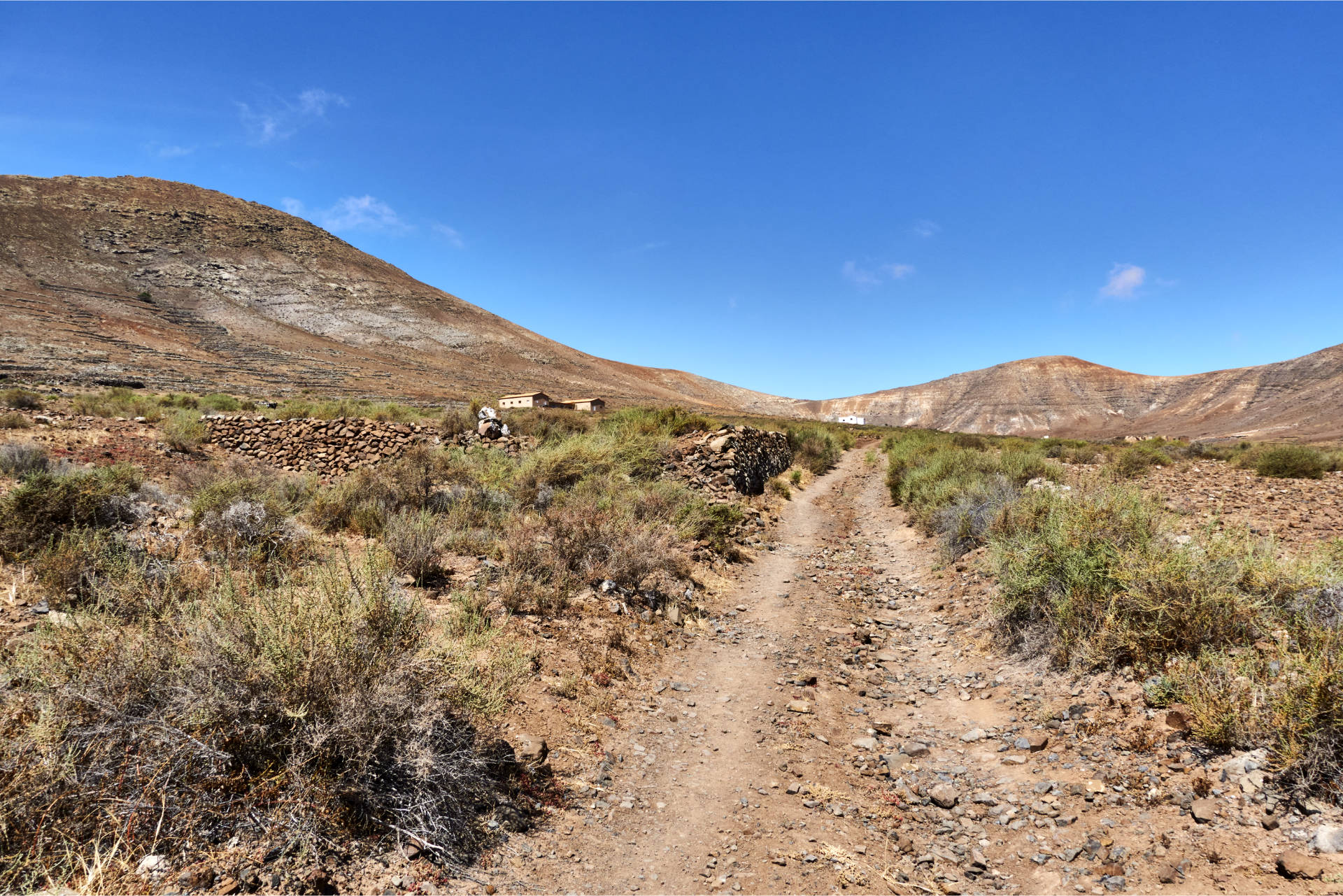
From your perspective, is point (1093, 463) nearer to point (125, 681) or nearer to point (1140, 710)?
point (1140, 710)

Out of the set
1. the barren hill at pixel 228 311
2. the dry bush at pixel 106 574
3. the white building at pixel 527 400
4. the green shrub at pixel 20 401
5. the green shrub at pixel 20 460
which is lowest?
the dry bush at pixel 106 574

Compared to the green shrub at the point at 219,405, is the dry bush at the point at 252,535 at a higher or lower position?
lower

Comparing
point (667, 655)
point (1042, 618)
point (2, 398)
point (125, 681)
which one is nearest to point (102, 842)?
point (125, 681)

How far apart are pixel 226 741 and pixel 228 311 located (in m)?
71.6

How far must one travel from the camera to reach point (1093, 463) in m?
16.2

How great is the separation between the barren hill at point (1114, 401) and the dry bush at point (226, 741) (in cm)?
6264

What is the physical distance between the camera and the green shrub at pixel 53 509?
15.9ft

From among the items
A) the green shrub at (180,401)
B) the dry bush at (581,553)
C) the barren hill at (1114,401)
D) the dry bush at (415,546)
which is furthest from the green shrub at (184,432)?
the barren hill at (1114,401)

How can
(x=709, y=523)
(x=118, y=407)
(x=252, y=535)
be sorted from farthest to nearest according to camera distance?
1. (x=118, y=407)
2. (x=709, y=523)
3. (x=252, y=535)

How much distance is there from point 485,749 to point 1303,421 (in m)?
74.7

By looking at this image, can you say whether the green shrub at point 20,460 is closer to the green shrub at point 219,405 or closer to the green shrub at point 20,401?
the green shrub at point 20,401

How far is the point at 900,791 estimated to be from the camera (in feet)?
11.6

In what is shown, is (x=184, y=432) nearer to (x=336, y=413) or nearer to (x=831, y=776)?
(x=336, y=413)

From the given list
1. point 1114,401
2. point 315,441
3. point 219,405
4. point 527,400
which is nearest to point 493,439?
point 315,441
